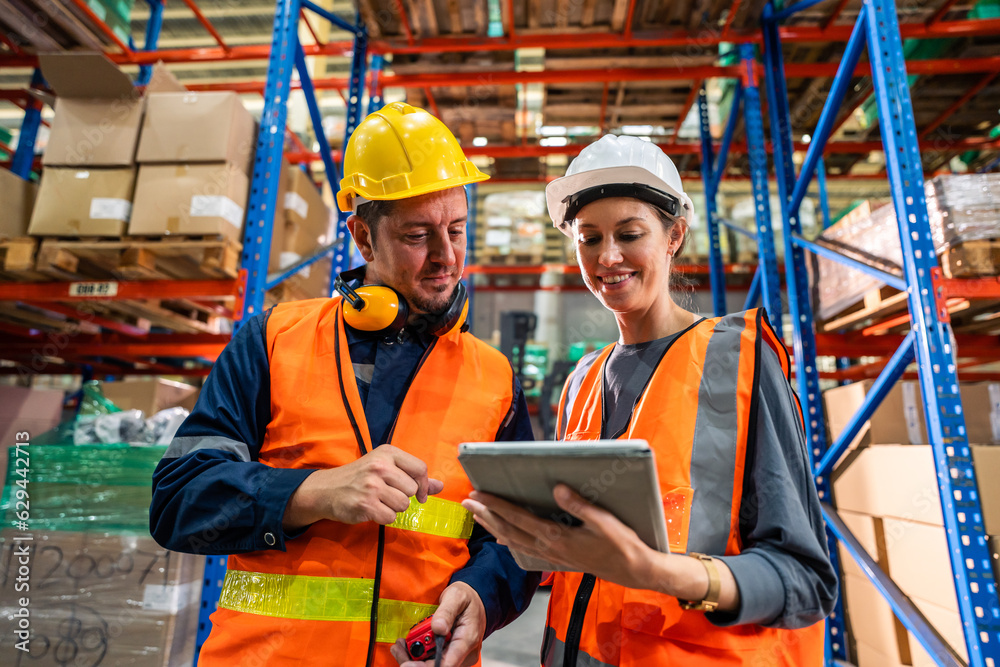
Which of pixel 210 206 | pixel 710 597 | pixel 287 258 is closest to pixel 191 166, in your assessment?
pixel 210 206

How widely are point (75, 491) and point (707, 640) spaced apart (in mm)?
3775

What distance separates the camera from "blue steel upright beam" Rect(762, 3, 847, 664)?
3.93 m

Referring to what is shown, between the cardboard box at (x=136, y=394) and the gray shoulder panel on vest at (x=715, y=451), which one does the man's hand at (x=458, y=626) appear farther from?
the cardboard box at (x=136, y=394)

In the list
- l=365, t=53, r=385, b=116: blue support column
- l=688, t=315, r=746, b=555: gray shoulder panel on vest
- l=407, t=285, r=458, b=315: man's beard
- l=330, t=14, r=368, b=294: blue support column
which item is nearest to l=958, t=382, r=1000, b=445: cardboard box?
l=688, t=315, r=746, b=555: gray shoulder panel on vest

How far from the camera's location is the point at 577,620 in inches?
54.0

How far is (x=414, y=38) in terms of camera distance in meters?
4.95

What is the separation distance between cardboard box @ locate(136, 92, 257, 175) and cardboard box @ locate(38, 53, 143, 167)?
0.11 m

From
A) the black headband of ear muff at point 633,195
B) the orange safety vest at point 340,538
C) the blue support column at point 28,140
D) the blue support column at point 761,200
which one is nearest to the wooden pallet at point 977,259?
the blue support column at point 761,200

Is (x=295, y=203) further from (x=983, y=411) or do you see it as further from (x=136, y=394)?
(x=983, y=411)

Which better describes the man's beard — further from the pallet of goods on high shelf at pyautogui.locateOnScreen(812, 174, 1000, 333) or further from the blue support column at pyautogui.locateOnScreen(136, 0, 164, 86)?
the blue support column at pyautogui.locateOnScreen(136, 0, 164, 86)

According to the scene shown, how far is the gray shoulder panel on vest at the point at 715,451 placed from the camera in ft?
4.13

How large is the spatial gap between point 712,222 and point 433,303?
536 centimetres

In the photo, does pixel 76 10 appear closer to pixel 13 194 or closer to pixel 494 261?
pixel 13 194

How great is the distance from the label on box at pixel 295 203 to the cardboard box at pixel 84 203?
1026mm
